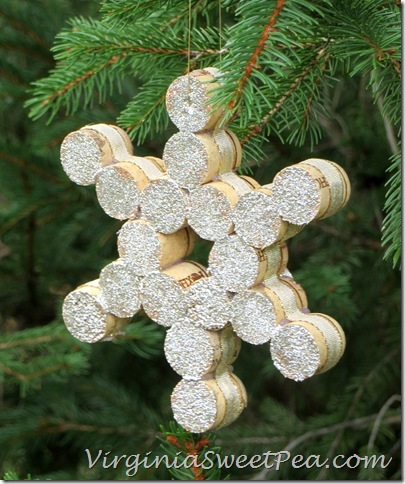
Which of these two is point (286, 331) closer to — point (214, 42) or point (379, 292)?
point (214, 42)

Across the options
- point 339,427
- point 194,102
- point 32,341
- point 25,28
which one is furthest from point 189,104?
point 339,427

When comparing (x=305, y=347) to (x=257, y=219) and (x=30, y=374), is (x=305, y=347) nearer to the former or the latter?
(x=257, y=219)

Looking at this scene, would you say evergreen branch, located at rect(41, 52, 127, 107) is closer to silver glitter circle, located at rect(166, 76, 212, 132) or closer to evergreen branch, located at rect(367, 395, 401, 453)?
silver glitter circle, located at rect(166, 76, 212, 132)

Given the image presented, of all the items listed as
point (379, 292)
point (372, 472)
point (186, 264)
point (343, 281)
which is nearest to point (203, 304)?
point (186, 264)

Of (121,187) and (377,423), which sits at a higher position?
(121,187)

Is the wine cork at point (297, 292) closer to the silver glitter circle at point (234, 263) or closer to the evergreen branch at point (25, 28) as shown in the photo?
the silver glitter circle at point (234, 263)
